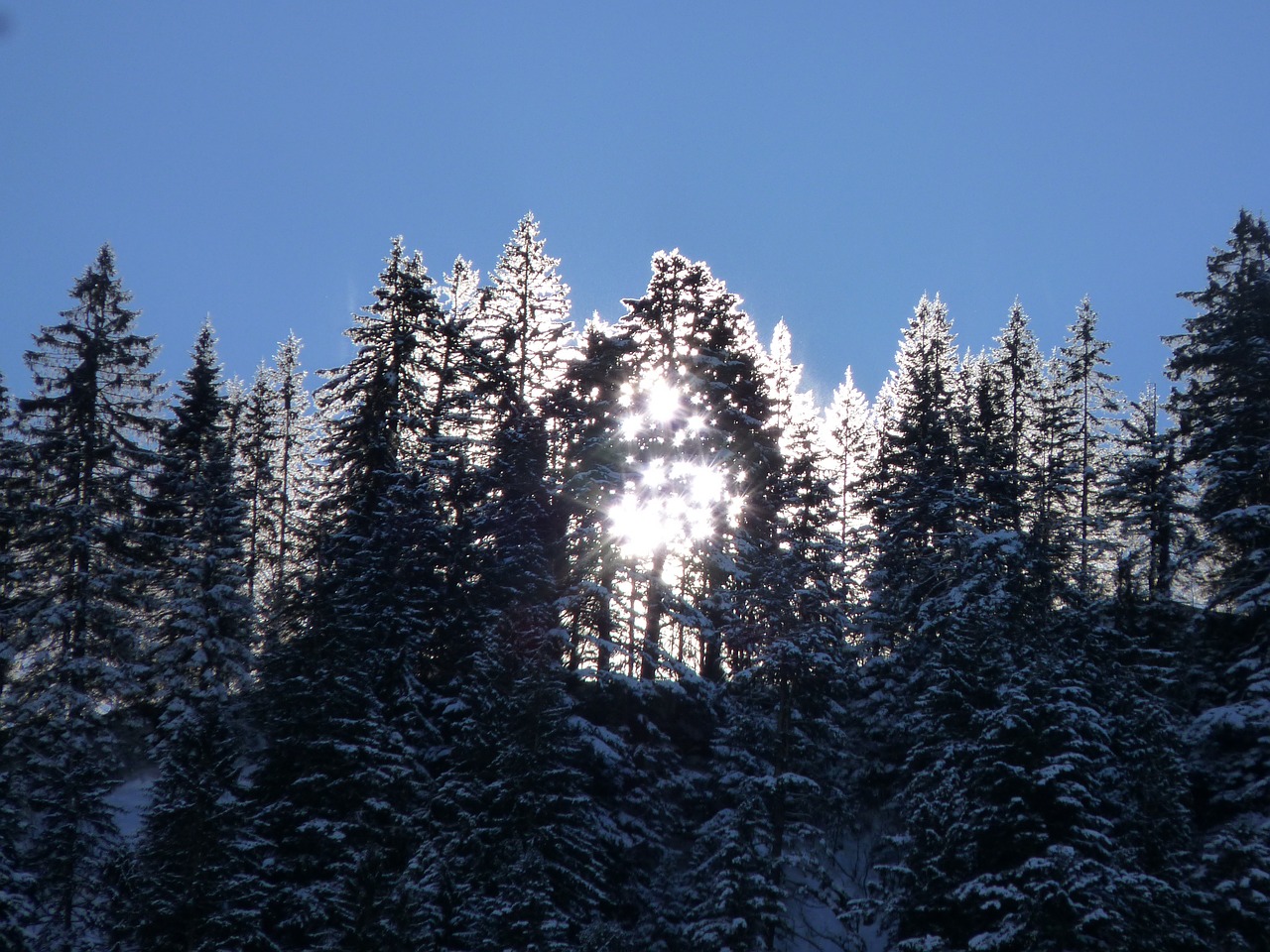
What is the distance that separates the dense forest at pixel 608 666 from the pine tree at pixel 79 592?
0.12m

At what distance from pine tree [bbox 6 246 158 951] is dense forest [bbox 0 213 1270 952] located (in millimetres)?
116

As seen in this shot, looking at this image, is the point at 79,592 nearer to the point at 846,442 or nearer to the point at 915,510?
the point at 915,510

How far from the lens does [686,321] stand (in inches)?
1403

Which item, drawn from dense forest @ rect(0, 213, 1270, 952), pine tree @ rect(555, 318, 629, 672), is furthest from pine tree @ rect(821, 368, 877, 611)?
pine tree @ rect(555, 318, 629, 672)

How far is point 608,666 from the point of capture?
2872cm

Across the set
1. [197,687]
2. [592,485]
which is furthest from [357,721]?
[197,687]

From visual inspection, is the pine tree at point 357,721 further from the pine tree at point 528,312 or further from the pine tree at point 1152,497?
the pine tree at point 1152,497

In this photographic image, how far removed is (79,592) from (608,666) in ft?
49.6

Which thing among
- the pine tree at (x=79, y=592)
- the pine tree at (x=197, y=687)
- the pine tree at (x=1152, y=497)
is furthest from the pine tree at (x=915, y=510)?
the pine tree at (x=79, y=592)

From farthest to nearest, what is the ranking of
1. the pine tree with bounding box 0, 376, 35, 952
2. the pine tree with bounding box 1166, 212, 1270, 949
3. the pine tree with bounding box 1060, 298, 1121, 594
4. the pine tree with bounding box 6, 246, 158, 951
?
the pine tree with bounding box 1060, 298, 1121, 594, the pine tree with bounding box 6, 246, 158, 951, the pine tree with bounding box 1166, 212, 1270, 949, the pine tree with bounding box 0, 376, 35, 952

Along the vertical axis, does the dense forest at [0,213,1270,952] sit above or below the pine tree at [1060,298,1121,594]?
below

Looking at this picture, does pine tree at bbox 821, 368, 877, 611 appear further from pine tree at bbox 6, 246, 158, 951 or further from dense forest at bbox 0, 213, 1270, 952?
pine tree at bbox 6, 246, 158, 951

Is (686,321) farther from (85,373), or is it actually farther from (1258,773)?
(1258,773)

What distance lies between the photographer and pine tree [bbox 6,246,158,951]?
2461 cm
